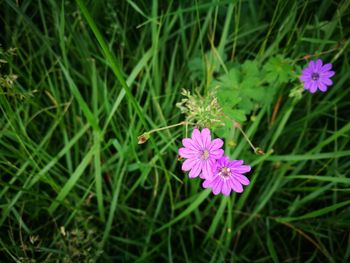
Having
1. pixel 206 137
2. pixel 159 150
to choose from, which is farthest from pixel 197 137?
pixel 159 150

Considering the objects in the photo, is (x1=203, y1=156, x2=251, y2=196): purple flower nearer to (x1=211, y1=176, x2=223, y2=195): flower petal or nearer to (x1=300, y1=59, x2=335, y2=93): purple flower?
(x1=211, y1=176, x2=223, y2=195): flower petal

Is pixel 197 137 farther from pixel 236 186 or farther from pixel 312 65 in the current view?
pixel 312 65

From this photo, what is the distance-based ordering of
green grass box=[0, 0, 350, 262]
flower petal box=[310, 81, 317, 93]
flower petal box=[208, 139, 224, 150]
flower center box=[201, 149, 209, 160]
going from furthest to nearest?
green grass box=[0, 0, 350, 262] → flower petal box=[310, 81, 317, 93] → flower center box=[201, 149, 209, 160] → flower petal box=[208, 139, 224, 150]

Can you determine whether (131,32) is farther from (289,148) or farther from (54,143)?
(289,148)

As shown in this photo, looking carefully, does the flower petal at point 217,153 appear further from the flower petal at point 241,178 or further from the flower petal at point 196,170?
the flower petal at point 241,178

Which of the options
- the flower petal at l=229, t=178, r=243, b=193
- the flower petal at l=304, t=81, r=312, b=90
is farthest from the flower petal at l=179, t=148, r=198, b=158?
the flower petal at l=304, t=81, r=312, b=90

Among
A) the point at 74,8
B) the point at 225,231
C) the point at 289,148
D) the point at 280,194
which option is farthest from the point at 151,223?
the point at 74,8
